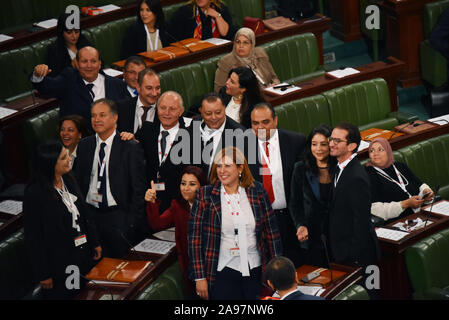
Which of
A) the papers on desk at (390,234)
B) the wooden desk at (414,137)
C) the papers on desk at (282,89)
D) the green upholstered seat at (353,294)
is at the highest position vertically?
the papers on desk at (282,89)

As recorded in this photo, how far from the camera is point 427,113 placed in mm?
6492

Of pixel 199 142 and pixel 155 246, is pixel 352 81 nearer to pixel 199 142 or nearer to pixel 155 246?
pixel 199 142

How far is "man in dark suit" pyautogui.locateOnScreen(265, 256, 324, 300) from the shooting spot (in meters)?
3.16

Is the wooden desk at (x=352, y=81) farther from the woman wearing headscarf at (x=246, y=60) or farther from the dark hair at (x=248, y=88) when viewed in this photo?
the dark hair at (x=248, y=88)

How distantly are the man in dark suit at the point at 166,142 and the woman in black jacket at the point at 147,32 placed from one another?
5.58ft

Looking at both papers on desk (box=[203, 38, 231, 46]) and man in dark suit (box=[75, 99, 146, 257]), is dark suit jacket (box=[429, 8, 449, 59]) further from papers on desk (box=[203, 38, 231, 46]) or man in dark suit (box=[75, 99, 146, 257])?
man in dark suit (box=[75, 99, 146, 257])

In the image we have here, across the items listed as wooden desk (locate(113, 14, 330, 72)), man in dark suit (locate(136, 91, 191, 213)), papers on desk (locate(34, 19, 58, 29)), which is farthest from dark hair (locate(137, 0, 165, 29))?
man in dark suit (locate(136, 91, 191, 213))

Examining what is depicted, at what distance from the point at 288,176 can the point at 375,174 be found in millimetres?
719

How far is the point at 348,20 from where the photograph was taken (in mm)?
7336

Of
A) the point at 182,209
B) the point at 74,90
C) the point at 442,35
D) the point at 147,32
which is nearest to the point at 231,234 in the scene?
the point at 182,209

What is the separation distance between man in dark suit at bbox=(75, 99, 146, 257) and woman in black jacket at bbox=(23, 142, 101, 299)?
0.30 metres

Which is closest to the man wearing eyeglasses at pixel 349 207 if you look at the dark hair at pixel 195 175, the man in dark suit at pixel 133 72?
the dark hair at pixel 195 175

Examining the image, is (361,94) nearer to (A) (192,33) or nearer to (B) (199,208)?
(A) (192,33)

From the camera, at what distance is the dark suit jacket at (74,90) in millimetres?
4719
